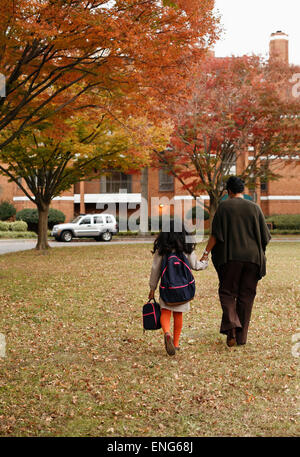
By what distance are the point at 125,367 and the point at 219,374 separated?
103cm

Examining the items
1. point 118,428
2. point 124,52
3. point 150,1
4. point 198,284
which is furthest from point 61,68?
point 118,428

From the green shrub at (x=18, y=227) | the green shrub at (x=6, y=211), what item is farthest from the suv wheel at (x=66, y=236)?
the green shrub at (x=6, y=211)

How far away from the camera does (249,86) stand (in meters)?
23.3

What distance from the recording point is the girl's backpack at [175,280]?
5793 mm

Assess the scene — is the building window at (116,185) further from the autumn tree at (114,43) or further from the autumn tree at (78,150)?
the autumn tree at (114,43)

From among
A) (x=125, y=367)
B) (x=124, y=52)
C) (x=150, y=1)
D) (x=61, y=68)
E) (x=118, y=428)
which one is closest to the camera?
(x=118, y=428)

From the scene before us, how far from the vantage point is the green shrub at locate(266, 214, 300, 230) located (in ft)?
132

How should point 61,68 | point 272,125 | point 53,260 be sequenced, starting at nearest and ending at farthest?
1. point 61,68
2. point 53,260
3. point 272,125

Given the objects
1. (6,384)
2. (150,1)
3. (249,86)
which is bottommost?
(6,384)

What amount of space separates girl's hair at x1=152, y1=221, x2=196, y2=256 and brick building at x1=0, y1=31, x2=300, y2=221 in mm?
37895

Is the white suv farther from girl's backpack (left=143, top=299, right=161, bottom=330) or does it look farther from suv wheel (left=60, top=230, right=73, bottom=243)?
girl's backpack (left=143, top=299, right=161, bottom=330)

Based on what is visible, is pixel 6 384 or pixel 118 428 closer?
pixel 118 428

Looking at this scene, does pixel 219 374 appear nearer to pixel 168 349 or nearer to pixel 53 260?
pixel 168 349

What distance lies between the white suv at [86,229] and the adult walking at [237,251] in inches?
995
